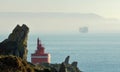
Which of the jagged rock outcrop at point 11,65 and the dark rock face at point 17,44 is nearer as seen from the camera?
the jagged rock outcrop at point 11,65

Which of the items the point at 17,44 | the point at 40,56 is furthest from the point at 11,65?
the point at 40,56

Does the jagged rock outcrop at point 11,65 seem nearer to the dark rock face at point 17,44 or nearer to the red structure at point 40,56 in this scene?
the dark rock face at point 17,44

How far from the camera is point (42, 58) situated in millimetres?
72438

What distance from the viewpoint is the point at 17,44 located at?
145ft

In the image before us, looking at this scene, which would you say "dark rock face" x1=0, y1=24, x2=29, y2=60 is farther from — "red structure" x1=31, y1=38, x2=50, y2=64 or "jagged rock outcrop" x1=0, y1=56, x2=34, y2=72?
"red structure" x1=31, y1=38, x2=50, y2=64

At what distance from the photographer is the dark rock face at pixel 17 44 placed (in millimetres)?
42594

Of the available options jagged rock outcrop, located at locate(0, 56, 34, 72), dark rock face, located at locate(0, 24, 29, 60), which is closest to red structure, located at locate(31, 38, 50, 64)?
dark rock face, located at locate(0, 24, 29, 60)

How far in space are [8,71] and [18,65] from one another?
28.1 inches

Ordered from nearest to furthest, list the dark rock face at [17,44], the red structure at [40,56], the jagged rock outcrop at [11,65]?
the jagged rock outcrop at [11,65] → the dark rock face at [17,44] → the red structure at [40,56]

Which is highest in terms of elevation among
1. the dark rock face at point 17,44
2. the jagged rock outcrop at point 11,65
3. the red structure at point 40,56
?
the dark rock face at point 17,44

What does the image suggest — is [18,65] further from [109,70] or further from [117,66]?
[117,66]

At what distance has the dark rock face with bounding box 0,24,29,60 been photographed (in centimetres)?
4259

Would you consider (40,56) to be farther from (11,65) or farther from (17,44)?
(11,65)

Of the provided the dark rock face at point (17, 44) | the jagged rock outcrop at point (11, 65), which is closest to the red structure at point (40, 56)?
the dark rock face at point (17, 44)
